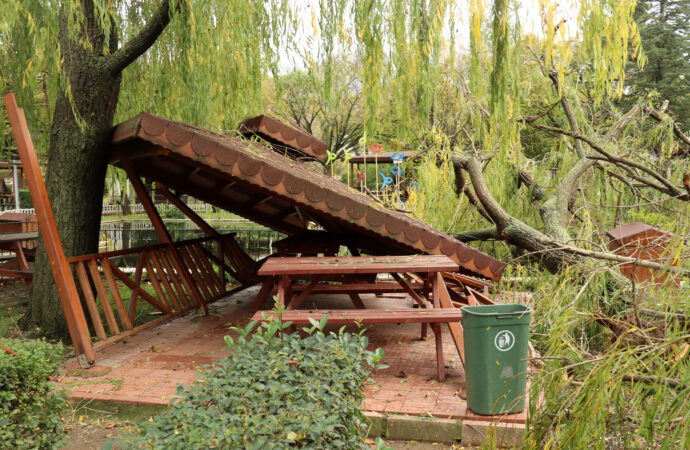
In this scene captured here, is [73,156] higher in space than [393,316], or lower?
higher

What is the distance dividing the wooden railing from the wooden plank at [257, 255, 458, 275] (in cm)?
212

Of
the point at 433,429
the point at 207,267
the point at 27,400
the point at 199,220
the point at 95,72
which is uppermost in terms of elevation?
the point at 95,72

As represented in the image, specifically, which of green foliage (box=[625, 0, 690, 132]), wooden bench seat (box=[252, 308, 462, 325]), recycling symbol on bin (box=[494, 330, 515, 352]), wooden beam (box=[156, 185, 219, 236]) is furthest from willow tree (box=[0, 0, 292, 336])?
green foliage (box=[625, 0, 690, 132])

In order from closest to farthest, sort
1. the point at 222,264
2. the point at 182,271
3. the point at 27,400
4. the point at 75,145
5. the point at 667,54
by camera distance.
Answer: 1. the point at 27,400
2. the point at 75,145
3. the point at 182,271
4. the point at 222,264
5. the point at 667,54

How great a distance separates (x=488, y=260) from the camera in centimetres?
675

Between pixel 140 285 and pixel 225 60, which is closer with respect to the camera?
pixel 225 60

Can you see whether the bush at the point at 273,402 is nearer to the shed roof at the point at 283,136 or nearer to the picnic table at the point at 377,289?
the picnic table at the point at 377,289

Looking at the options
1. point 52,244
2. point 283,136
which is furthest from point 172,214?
point 52,244

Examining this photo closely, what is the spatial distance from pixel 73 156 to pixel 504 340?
5.48m

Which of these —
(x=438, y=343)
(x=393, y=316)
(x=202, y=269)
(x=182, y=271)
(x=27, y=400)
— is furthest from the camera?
(x=202, y=269)

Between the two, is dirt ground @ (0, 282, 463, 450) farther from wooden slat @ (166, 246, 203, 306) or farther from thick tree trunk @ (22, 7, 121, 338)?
wooden slat @ (166, 246, 203, 306)

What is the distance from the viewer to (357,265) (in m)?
5.70

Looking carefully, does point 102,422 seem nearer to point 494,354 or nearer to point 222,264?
point 494,354

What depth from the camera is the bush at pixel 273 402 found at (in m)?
2.07
